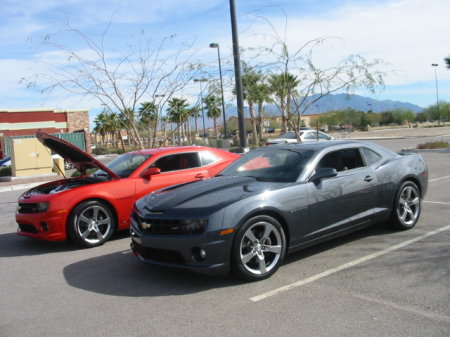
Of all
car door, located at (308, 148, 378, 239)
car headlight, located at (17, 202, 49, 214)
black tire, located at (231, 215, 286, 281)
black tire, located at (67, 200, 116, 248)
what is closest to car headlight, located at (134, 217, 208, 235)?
black tire, located at (231, 215, 286, 281)

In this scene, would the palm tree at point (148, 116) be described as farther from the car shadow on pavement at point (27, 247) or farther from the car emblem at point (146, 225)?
the car emblem at point (146, 225)

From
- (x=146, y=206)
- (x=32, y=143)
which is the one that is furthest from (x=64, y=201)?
(x=32, y=143)

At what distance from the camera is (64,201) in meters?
6.26

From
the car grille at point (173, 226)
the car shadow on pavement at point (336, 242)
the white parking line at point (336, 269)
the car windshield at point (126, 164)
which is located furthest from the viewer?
the car windshield at point (126, 164)

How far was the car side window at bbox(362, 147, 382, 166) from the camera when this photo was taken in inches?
238

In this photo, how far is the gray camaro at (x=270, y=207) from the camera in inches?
172

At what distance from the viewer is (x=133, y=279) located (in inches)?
193

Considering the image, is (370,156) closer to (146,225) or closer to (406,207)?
(406,207)

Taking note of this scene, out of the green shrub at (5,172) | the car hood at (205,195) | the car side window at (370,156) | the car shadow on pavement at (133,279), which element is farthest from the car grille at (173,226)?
the green shrub at (5,172)

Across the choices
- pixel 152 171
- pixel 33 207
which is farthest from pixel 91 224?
pixel 152 171

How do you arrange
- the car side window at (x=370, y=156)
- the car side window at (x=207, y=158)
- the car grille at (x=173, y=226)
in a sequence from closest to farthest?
the car grille at (x=173, y=226)
the car side window at (x=370, y=156)
the car side window at (x=207, y=158)

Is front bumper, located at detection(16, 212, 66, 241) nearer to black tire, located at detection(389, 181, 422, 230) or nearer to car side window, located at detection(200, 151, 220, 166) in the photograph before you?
car side window, located at detection(200, 151, 220, 166)

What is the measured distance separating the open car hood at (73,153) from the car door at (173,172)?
1.57ft

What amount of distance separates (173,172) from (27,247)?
2588mm
